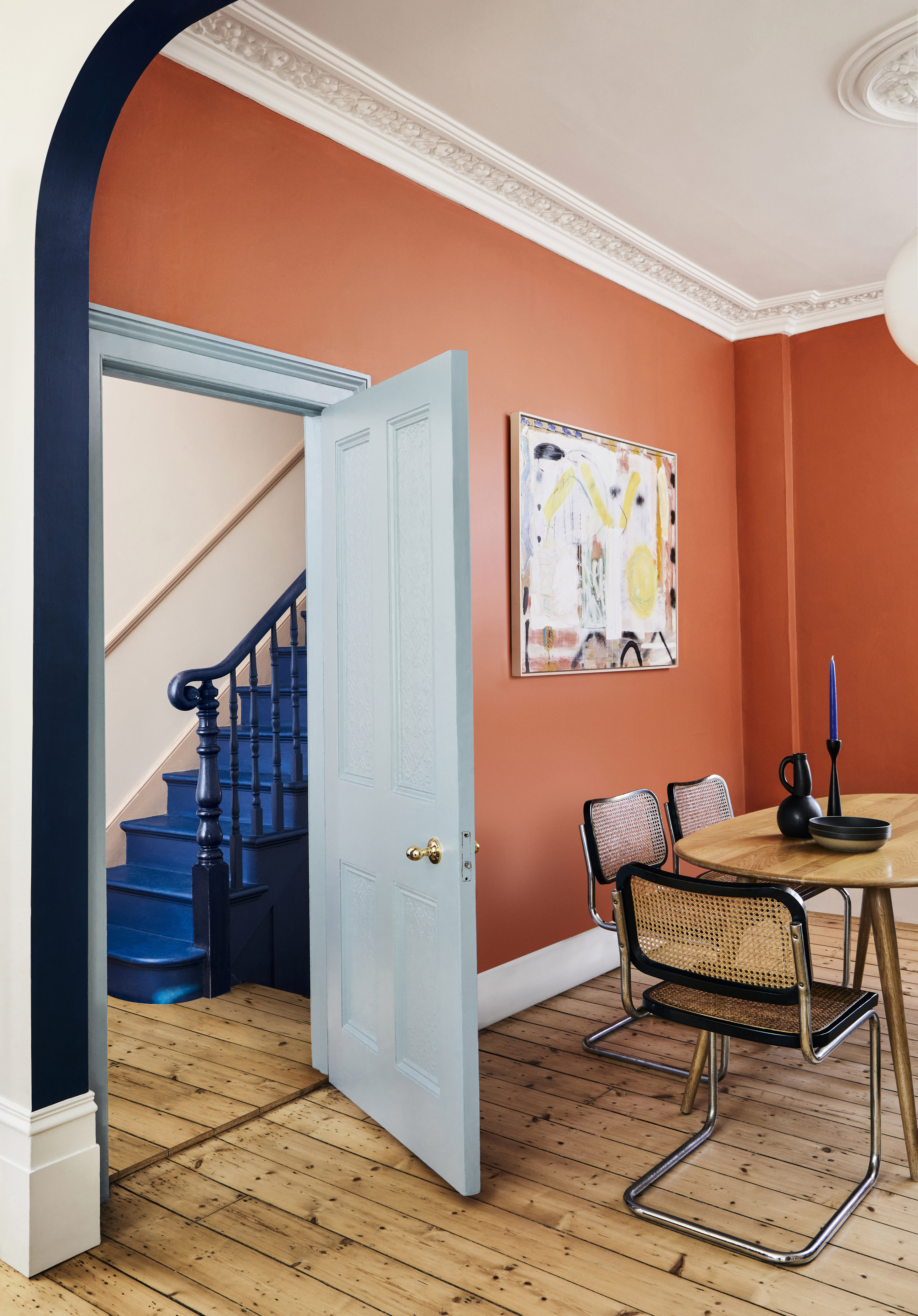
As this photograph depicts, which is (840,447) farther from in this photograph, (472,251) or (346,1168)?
(346,1168)

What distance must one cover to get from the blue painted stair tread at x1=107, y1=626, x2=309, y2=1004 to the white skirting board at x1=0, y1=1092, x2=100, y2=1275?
1.71 m

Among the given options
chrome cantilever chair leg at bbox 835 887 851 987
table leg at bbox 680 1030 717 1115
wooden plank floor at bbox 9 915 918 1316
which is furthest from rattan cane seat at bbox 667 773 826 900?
wooden plank floor at bbox 9 915 918 1316

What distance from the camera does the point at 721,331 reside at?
17.9 ft

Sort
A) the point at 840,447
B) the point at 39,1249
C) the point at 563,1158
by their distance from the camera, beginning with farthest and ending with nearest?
1. the point at 840,447
2. the point at 563,1158
3. the point at 39,1249

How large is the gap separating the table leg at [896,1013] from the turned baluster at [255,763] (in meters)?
2.67

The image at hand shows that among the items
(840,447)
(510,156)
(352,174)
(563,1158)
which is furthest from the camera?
(840,447)

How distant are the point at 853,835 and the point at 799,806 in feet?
0.86

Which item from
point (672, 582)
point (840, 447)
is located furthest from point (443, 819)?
point (840, 447)

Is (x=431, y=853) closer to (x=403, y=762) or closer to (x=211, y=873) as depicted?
(x=403, y=762)

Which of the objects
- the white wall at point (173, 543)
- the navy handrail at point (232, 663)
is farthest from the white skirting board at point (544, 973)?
the white wall at point (173, 543)

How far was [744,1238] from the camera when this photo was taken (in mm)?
2316

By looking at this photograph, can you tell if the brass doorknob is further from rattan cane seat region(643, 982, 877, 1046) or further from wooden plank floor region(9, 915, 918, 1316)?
wooden plank floor region(9, 915, 918, 1316)

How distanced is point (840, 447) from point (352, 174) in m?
3.25

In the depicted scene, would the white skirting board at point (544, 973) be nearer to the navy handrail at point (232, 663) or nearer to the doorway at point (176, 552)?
the doorway at point (176, 552)
